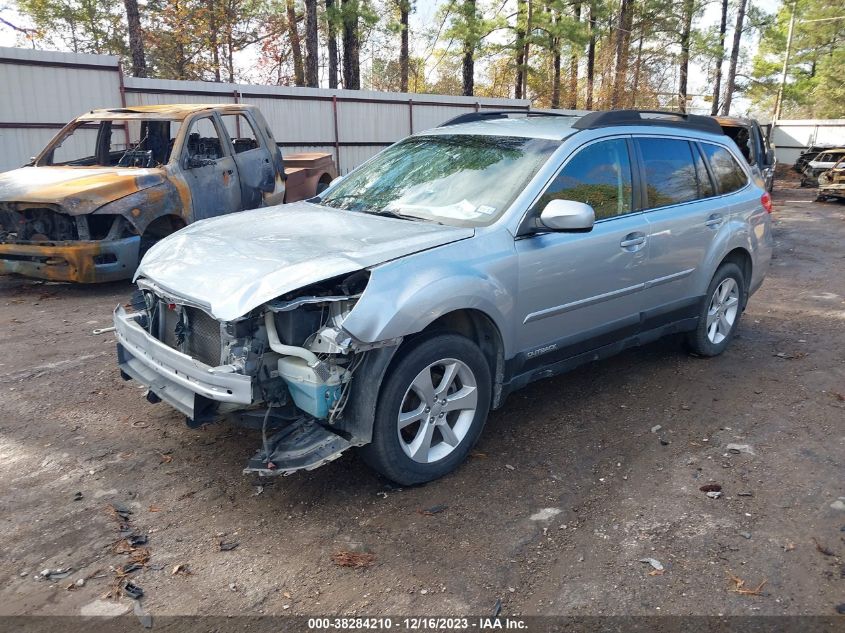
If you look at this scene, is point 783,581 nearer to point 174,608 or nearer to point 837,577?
point 837,577

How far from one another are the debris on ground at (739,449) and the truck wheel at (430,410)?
1586mm

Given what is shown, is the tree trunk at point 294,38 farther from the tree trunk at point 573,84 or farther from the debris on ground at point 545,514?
the debris on ground at point 545,514

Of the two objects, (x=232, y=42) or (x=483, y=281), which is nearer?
(x=483, y=281)

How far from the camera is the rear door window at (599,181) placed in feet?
13.5

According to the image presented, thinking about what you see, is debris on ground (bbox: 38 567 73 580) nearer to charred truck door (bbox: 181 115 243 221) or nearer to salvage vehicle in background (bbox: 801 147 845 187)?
charred truck door (bbox: 181 115 243 221)

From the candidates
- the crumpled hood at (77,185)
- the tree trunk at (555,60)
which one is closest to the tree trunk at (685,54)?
the tree trunk at (555,60)

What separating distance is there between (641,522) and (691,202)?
109 inches

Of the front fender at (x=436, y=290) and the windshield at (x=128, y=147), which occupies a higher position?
the windshield at (x=128, y=147)

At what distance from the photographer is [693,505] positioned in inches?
139

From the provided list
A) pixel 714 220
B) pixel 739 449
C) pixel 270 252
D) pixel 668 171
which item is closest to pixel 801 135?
pixel 714 220

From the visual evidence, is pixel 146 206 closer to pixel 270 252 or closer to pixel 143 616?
pixel 270 252

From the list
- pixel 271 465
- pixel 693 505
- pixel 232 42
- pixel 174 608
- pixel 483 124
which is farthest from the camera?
pixel 232 42

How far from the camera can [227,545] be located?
3090 mm

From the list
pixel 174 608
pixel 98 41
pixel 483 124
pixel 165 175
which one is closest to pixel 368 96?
pixel 165 175
